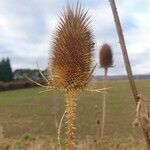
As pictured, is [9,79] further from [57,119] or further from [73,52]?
[73,52]

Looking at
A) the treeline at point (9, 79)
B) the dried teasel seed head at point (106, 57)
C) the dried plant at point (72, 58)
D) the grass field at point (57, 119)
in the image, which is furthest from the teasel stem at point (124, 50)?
the treeline at point (9, 79)

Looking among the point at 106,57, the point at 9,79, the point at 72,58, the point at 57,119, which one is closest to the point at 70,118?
the point at 72,58

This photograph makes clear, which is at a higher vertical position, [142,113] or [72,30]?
[72,30]

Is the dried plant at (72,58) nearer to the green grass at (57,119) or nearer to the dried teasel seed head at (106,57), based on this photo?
the dried teasel seed head at (106,57)

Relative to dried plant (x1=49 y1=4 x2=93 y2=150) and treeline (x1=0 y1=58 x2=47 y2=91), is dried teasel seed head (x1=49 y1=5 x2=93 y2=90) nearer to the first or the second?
dried plant (x1=49 y1=4 x2=93 y2=150)

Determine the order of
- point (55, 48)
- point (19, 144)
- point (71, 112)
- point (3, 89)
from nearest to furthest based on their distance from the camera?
point (71, 112)
point (55, 48)
point (19, 144)
point (3, 89)

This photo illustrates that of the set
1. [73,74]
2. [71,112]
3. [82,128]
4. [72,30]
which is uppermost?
[72,30]

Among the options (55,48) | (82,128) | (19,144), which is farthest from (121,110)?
(55,48)

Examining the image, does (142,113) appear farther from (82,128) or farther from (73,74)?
(82,128)
